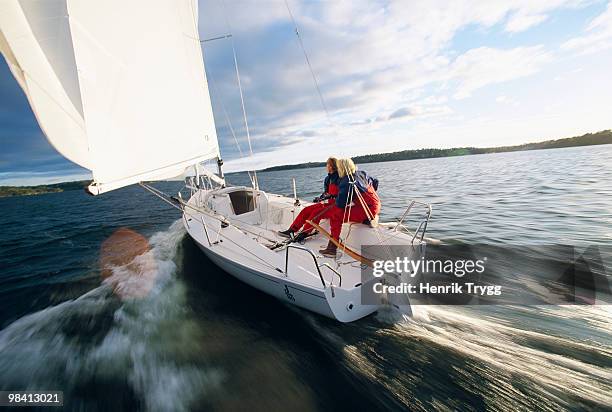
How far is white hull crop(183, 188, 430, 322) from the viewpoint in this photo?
3.15 m

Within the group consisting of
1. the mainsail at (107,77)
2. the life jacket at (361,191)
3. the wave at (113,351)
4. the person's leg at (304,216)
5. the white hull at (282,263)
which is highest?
the mainsail at (107,77)

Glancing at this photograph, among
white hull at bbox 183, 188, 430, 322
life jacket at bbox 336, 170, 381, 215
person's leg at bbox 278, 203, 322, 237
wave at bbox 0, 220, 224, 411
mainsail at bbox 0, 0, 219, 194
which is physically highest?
mainsail at bbox 0, 0, 219, 194

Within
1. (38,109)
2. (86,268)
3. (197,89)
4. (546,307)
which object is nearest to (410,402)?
(546,307)

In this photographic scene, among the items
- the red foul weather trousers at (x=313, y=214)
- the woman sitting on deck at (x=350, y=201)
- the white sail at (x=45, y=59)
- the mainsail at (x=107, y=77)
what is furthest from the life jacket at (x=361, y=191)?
the white sail at (x=45, y=59)

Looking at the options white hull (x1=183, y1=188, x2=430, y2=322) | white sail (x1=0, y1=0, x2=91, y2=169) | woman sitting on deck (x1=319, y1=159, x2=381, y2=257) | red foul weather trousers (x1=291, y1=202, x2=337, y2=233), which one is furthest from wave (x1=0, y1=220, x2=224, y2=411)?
white sail (x1=0, y1=0, x2=91, y2=169)

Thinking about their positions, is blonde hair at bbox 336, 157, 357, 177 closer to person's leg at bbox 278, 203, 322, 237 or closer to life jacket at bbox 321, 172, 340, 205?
life jacket at bbox 321, 172, 340, 205

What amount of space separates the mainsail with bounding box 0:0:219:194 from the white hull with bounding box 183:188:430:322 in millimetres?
1440

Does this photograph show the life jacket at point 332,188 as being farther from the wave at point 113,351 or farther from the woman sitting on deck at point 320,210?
the wave at point 113,351

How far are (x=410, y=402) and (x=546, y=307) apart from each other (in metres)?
2.91

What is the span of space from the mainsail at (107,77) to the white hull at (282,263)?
1.44 metres

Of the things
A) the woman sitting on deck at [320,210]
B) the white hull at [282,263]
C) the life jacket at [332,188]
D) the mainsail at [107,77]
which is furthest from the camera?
the life jacket at [332,188]

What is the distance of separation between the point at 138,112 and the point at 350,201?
421 cm

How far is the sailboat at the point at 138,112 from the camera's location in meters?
3.58

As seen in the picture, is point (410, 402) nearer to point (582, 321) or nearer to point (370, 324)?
point (370, 324)
